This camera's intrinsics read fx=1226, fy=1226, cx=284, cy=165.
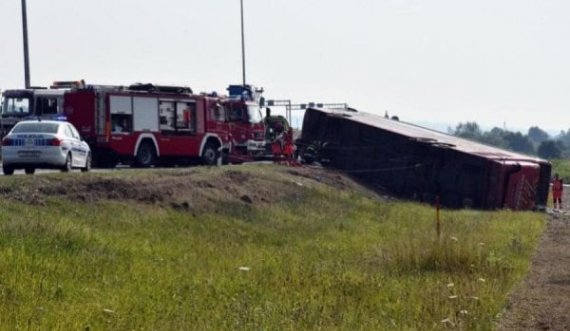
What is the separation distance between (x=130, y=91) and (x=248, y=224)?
535 inches

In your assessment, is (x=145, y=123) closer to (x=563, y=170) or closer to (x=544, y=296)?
(x=544, y=296)

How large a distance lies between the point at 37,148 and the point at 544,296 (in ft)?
50.8

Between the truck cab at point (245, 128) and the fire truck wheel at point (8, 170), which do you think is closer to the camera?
the fire truck wheel at point (8, 170)

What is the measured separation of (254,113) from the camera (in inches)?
1825

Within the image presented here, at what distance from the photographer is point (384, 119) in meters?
47.2

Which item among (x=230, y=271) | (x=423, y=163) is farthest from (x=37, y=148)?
(x=423, y=163)

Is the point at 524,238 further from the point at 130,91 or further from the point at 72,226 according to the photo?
the point at 130,91

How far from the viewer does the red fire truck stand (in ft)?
122

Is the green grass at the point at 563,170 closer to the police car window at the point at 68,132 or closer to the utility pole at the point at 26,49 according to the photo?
the utility pole at the point at 26,49

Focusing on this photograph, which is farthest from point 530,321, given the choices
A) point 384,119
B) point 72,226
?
point 384,119

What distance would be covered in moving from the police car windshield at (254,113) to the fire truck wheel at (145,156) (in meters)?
7.65

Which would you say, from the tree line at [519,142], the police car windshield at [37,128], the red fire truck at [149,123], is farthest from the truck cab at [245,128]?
the tree line at [519,142]

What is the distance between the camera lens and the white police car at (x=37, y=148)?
28.8 m

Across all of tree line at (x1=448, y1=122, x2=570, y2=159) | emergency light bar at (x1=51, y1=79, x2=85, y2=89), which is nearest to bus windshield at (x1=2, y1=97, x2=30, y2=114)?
emergency light bar at (x1=51, y1=79, x2=85, y2=89)
